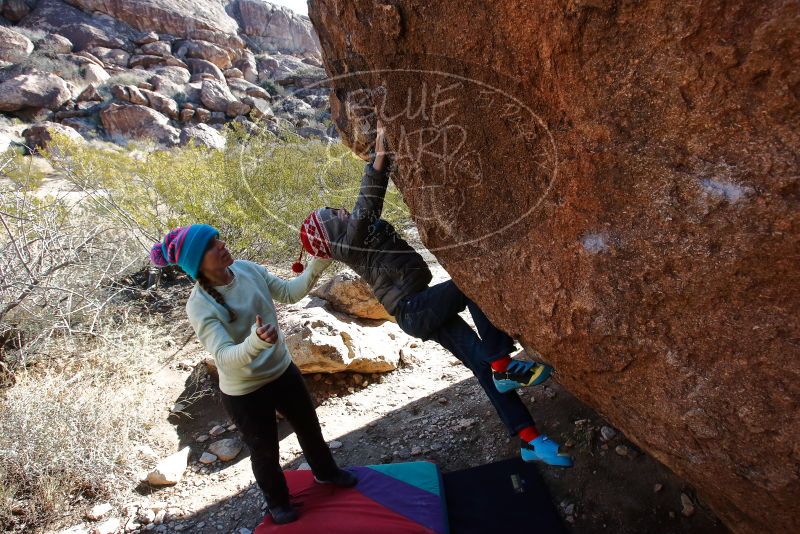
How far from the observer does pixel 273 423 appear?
2330 millimetres

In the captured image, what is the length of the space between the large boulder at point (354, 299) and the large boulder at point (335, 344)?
0.53 feet

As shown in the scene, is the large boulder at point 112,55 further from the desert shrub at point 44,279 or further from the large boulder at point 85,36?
the desert shrub at point 44,279

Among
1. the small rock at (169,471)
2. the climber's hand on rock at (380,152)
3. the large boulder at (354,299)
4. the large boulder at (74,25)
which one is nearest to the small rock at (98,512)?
the small rock at (169,471)

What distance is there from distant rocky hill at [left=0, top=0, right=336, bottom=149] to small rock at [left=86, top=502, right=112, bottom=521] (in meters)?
11.0

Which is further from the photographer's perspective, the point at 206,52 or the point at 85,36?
the point at 206,52

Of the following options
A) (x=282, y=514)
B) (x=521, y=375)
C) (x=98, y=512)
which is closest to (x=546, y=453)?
(x=521, y=375)

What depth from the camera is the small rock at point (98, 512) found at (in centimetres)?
298

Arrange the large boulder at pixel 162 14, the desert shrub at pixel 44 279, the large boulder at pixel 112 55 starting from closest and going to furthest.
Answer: the desert shrub at pixel 44 279, the large boulder at pixel 112 55, the large boulder at pixel 162 14

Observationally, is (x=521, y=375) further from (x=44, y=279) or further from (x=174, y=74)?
(x=174, y=74)

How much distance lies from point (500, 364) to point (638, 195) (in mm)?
1064

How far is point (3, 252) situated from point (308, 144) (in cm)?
542

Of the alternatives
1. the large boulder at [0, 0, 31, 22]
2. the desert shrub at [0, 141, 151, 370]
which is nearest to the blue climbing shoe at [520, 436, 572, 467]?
the desert shrub at [0, 141, 151, 370]

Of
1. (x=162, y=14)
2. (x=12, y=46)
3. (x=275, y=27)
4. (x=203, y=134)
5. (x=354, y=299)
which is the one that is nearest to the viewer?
(x=354, y=299)
